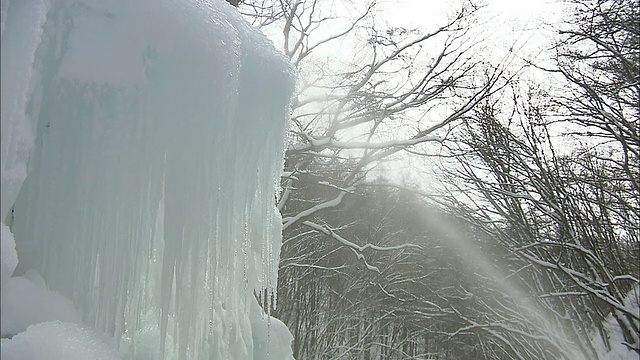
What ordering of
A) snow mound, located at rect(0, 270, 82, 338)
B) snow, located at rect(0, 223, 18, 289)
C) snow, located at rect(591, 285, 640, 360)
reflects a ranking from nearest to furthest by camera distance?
snow, located at rect(0, 223, 18, 289), snow mound, located at rect(0, 270, 82, 338), snow, located at rect(591, 285, 640, 360)

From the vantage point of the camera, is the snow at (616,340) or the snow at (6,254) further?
the snow at (616,340)

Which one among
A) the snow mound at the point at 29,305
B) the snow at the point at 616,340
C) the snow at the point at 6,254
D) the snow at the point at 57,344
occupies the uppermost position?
the snow at the point at 6,254

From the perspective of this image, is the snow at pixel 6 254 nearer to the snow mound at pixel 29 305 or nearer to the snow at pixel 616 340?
the snow mound at pixel 29 305

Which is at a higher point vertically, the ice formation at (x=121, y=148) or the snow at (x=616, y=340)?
the ice formation at (x=121, y=148)

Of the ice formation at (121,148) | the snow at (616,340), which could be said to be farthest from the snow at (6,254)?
the snow at (616,340)

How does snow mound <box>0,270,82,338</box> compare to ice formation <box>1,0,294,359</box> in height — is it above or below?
below

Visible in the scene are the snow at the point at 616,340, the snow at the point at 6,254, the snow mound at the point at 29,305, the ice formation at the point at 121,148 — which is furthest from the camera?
the snow at the point at 616,340

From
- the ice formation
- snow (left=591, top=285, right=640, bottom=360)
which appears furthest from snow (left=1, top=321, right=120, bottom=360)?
snow (left=591, top=285, right=640, bottom=360)

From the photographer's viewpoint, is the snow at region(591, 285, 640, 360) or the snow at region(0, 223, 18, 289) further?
the snow at region(591, 285, 640, 360)

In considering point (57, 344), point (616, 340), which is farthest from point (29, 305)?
point (616, 340)

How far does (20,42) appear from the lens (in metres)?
1.02

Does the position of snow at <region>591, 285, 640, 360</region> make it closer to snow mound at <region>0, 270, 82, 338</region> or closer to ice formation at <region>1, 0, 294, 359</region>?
ice formation at <region>1, 0, 294, 359</region>

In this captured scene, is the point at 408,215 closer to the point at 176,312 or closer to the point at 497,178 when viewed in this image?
the point at 497,178

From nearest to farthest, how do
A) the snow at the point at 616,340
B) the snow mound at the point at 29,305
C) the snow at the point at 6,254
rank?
the snow at the point at 6,254 < the snow mound at the point at 29,305 < the snow at the point at 616,340
